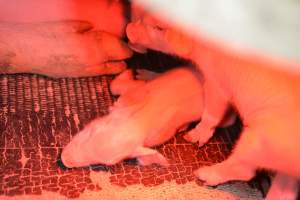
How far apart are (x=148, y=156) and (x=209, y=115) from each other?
46cm

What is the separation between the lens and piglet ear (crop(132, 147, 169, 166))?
7.00ft

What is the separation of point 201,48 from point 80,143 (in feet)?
2.56

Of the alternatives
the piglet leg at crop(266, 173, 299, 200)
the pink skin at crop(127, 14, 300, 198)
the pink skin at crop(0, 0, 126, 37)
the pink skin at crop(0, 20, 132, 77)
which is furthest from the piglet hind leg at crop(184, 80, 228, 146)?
the pink skin at crop(0, 0, 126, 37)

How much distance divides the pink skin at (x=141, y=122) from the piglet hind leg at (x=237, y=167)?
23 centimetres

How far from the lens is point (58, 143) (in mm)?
2252

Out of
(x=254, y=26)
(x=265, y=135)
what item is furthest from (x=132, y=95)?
(x=254, y=26)

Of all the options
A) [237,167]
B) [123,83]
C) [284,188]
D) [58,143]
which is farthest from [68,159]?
[284,188]

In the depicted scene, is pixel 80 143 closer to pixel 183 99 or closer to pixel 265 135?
pixel 183 99

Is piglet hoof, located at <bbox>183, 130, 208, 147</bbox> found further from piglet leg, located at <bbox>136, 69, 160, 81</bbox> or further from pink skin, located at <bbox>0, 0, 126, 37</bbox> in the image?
pink skin, located at <bbox>0, 0, 126, 37</bbox>

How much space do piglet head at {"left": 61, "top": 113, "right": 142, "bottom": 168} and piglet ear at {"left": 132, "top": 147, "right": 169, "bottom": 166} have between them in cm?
4

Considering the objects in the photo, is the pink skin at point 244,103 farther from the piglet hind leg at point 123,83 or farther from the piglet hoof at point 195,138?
the piglet hind leg at point 123,83

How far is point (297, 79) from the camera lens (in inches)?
70.1

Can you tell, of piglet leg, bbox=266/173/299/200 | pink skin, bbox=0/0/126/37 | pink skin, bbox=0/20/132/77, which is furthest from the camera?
pink skin, bbox=0/0/126/37

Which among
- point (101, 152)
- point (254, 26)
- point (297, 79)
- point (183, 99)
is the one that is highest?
point (254, 26)
